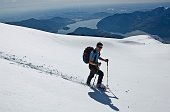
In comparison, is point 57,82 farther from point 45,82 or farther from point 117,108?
point 117,108

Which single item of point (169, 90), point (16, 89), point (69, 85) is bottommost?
point (169, 90)

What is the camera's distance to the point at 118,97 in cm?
1338

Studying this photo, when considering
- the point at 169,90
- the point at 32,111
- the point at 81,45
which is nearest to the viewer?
the point at 32,111

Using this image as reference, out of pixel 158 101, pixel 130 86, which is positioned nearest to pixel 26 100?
pixel 158 101

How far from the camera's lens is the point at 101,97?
12523 mm

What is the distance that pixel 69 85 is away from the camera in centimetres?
1281

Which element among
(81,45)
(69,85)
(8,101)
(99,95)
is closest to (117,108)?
(99,95)

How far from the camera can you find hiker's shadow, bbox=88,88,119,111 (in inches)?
454

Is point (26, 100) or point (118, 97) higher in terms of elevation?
point (26, 100)

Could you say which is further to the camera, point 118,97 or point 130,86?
point 130,86

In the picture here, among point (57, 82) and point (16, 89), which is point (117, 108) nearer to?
point (57, 82)

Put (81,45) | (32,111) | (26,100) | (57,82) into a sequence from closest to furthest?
(32,111)
(26,100)
(57,82)
(81,45)

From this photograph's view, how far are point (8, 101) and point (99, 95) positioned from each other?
19.0 feet

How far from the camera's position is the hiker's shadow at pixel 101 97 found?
1154 cm
